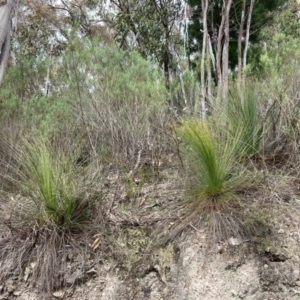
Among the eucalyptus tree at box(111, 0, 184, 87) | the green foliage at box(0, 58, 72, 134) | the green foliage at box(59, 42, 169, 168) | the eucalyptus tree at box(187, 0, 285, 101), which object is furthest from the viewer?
the eucalyptus tree at box(111, 0, 184, 87)

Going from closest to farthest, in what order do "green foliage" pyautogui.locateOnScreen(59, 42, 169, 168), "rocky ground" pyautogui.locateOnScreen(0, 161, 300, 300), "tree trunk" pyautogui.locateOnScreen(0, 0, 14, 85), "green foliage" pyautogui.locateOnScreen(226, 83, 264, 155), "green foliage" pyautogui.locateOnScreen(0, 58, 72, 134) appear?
1. "rocky ground" pyautogui.locateOnScreen(0, 161, 300, 300)
2. "green foliage" pyautogui.locateOnScreen(226, 83, 264, 155)
3. "tree trunk" pyautogui.locateOnScreen(0, 0, 14, 85)
4. "green foliage" pyautogui.locateOnScreen(59, 42, 169, 168)
5. "green foliage" pyautogui.locateOnScreen(0, 58, 72, 134)

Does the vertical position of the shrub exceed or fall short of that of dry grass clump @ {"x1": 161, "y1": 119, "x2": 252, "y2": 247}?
it exceeds it

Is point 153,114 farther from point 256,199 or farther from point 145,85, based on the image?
point 256,199

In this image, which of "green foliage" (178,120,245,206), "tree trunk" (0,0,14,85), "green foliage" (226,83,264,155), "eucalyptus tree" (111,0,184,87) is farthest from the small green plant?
"eucalyptus tree" (111,0,184,87)

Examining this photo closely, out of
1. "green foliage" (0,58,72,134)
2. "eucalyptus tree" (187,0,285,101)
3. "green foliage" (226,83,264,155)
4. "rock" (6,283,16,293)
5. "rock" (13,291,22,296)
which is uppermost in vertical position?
"eucalyptus tree" (187,0,285,101)

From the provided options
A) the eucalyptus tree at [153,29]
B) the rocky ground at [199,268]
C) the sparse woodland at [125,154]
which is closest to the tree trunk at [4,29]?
the sparse woodland at [125,154]

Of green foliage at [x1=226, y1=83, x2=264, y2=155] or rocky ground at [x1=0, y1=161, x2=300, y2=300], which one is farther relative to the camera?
green foliage at [x1=226, y1=83, x2=264, y2=155]

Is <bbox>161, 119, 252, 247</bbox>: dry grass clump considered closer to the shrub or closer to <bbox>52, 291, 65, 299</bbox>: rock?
the shrub

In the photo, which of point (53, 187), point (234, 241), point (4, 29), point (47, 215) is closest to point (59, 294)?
point (47, 215)

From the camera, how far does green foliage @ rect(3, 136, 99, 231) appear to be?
2631 mm

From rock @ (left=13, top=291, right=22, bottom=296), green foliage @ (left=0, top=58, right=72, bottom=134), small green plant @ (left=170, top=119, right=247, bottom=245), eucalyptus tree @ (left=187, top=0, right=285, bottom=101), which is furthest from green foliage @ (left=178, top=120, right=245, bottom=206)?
eucalyptus tree @ (left=187, top=0, right=285, bottom=101)

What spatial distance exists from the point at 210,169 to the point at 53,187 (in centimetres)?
123

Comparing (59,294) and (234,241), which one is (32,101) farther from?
(234,241)

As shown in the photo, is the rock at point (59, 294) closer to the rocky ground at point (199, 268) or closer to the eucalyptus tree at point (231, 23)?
the rocky ground at point (199, 268)
